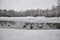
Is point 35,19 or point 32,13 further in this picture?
point 35,19

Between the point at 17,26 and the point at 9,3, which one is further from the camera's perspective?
the point at 9,3

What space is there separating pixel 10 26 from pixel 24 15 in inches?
31.9

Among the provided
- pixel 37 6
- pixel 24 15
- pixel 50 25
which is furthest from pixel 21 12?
pixel 50 25

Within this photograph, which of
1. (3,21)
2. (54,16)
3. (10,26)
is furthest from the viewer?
(3,21)

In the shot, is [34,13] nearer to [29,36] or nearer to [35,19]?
[35,19]

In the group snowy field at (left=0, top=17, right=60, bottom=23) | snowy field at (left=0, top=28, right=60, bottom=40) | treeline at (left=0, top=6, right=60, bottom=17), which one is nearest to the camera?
snowy field at (left=0, top=28, right=60, bottom=40)

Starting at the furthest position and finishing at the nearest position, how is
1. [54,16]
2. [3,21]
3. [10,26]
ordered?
[3,21]
[10,26]
[54,16]

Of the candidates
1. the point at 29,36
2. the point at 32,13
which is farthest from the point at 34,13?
the point at 29,36

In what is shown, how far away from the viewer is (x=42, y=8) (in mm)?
3150

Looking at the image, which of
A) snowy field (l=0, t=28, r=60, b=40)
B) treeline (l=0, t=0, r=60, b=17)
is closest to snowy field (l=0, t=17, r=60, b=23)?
treeline (l=0, t=0, r=60, b=17)

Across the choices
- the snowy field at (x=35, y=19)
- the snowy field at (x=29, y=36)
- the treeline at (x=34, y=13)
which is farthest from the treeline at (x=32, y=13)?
the snowy field at (x=29, y=36)

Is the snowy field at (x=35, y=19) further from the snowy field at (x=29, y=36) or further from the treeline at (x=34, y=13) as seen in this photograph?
the snowy field at (x=29, y=36)

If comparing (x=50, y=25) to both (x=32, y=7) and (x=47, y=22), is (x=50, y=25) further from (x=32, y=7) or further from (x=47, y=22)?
(x=32, y=7)

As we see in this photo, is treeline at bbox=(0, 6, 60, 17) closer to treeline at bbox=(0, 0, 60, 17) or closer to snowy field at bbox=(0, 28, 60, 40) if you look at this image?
treeline at bbox=(0, 0, 60, 17)
